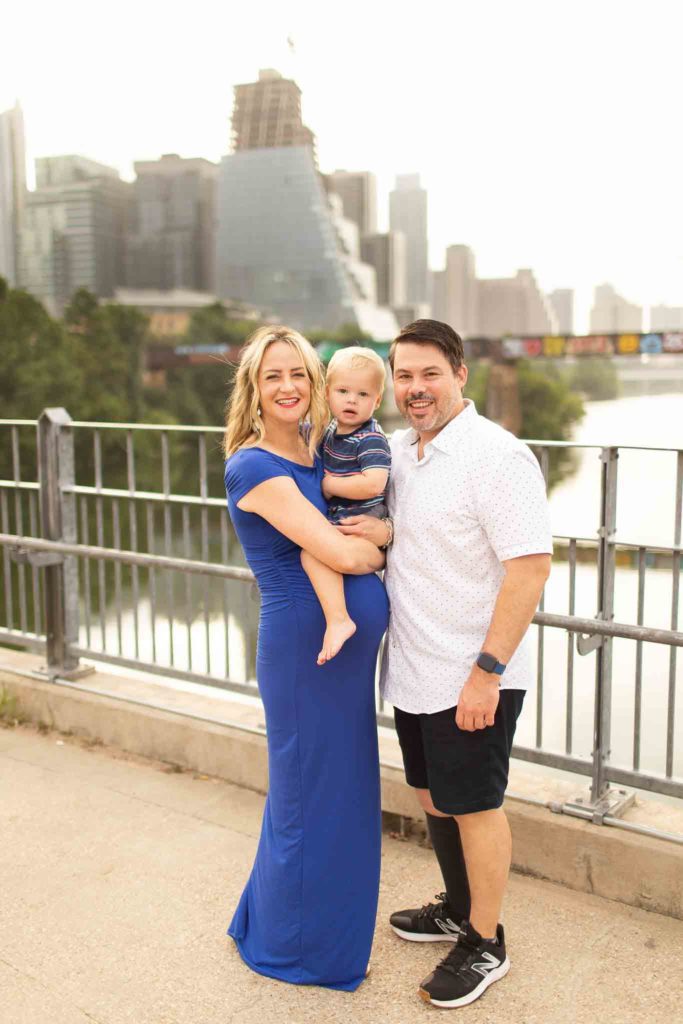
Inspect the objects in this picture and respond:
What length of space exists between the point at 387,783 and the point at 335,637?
47.6 inches

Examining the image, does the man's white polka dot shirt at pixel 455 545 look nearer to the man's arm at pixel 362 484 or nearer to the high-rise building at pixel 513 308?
the man's arm at pixel 362 484

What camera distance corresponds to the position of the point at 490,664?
2.14 metres

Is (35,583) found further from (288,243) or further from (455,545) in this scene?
(288,243)

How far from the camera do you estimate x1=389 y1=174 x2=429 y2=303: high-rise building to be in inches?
3994

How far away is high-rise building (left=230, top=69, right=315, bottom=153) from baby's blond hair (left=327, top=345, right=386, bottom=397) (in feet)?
332

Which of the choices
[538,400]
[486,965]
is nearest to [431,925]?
[486,965]

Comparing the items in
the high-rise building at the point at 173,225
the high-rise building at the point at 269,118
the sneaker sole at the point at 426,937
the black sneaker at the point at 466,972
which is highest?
Answer: the high-rise building at the point at 269,118

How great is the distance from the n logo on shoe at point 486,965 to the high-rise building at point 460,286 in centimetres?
8437

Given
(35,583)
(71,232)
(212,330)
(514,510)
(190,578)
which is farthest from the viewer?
(71,232)

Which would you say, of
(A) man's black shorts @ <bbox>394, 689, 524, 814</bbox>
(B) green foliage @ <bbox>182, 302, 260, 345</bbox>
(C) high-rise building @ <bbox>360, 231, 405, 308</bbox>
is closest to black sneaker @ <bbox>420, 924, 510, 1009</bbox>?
(A) man's black shorts @ <bbox>394, 689, 524, 814</bbox>

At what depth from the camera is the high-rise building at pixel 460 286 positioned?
286 ft

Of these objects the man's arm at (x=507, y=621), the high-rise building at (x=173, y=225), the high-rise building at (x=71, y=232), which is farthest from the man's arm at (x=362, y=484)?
the high-rise building at (x=173, y=225)

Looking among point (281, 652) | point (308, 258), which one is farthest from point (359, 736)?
point (308, 258)

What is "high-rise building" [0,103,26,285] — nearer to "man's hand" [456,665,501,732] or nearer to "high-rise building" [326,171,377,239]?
"high-rise building" [326,171,377,239]
